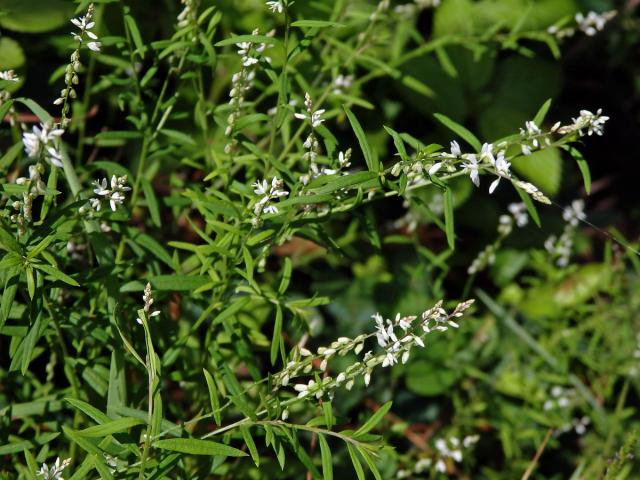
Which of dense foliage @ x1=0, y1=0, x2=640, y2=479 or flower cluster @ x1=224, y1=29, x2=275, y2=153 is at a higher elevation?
flower cluster @ x1=224, y1=29, x2=275, y2=153

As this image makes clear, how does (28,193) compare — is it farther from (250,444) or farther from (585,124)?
(585,124)

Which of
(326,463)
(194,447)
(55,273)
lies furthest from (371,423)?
(55,273)

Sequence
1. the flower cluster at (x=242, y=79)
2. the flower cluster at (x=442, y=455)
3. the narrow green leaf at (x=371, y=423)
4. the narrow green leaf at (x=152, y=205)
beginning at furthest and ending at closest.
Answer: the flower cluster at (x=442, y=455), the narrow green leaf at (x=152, y=205), the flower cluster at (x=242, y=79), the narrow green leaf at (x=371, y=423)

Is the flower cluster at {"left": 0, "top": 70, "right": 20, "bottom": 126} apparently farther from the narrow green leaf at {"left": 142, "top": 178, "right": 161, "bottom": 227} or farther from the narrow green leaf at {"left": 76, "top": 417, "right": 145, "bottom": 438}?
the narrow green leaf at {"left": 76, "top": 417, "right": 145, "bottom": 438}

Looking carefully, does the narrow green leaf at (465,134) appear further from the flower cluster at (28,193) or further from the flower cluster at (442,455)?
the flower cluster at (442,455)

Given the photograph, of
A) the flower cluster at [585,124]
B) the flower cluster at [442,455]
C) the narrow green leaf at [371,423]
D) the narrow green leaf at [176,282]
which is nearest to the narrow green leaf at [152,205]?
the narrow green leaf at [176,282]

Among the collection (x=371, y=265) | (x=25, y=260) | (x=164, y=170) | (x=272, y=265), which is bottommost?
(x=371, y=265)

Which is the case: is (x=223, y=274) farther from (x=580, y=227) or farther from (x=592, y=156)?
(x=592, y=156)

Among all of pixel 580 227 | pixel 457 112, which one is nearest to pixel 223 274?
pixel 457 112

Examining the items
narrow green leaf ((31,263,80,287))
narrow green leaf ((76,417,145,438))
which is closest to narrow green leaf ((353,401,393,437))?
narrow green leaf ((76,417,145,438))
